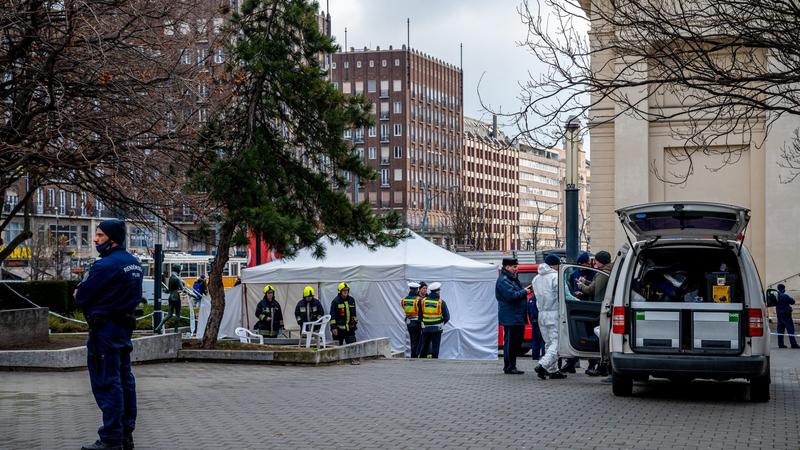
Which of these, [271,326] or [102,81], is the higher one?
[102,81]

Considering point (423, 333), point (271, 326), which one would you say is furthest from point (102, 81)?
point (271, 326)

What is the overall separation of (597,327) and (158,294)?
9.88m

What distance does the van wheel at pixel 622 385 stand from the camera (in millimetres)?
14453

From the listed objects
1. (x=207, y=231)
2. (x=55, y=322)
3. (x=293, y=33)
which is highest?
(x=293, y=33)

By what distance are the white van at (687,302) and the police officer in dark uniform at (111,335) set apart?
6.58 metres

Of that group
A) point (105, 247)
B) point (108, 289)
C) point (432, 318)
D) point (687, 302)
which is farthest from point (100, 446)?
point (432, 318)

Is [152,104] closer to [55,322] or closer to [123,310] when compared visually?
[123,310]

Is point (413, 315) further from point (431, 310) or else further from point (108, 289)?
point (108, 289)

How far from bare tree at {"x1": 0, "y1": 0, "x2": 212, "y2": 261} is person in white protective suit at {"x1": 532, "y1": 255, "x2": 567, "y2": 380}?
221 inches

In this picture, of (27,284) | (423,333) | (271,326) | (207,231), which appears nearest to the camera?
(207,231)

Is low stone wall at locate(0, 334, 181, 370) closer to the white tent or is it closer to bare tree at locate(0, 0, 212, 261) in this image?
bare tree at locate(0, 0, 212, 261)

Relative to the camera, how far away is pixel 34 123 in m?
16.4

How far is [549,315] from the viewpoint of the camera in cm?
1767

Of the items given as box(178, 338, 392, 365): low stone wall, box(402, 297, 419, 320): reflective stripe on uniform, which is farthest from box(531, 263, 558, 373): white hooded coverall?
box(402, 297, 419, 320): reflective stripe on uniform
